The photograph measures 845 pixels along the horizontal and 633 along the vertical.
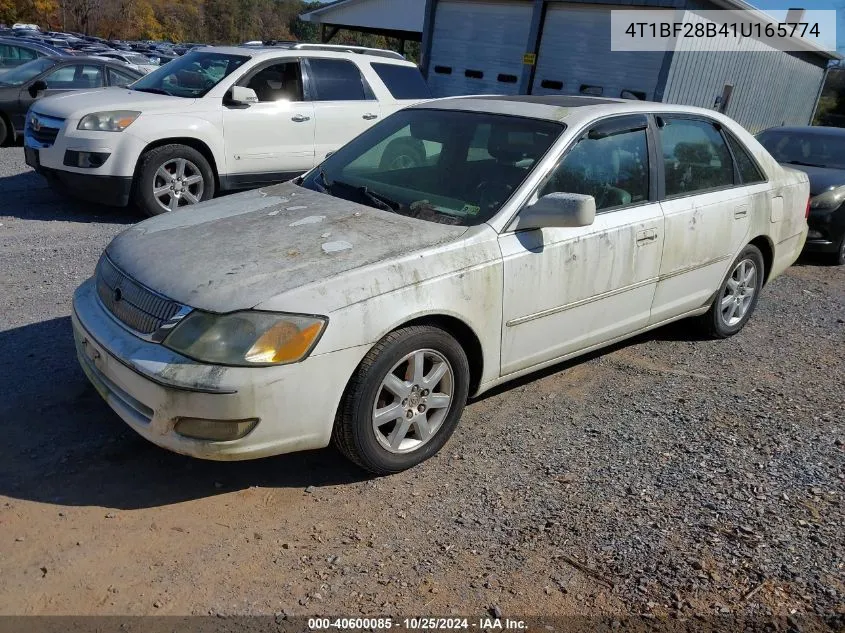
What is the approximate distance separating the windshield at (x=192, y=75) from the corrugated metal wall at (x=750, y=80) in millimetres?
11436

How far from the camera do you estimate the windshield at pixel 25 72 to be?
11531mm

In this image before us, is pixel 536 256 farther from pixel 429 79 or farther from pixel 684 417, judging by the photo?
pixel 429 79

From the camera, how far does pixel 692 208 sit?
4.66m

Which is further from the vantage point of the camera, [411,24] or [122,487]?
[411,24]

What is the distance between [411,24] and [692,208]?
21.0 m

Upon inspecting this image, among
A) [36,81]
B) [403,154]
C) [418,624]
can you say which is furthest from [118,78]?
[418,624]

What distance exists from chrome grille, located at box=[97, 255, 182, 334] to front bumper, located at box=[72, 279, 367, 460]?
68 mm

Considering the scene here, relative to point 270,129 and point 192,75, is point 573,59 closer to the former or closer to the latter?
point 270,129

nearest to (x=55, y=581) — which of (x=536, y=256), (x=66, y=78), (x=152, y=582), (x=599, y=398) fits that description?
(x=152, y=582)

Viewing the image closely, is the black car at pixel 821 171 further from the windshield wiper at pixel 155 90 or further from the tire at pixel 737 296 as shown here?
the windshield wiper at pixel 155 90

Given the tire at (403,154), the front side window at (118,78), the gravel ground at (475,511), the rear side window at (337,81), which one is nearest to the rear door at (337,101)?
the rear side window at (337,81)

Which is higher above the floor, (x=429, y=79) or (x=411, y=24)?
(x=411, y=24)

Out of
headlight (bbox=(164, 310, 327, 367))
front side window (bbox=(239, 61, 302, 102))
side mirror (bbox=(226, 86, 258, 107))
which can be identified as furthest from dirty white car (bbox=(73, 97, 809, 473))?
front side window (bbox=(239, 61, 302, 102))

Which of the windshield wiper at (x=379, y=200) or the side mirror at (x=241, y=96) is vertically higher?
the side mirror at (x=241, y=96)
